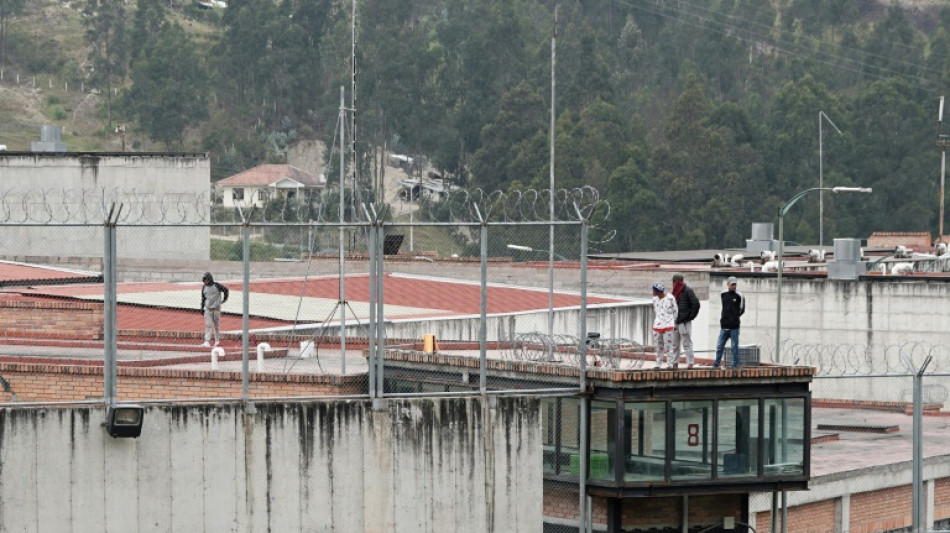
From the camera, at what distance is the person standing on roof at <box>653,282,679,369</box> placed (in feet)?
70.3

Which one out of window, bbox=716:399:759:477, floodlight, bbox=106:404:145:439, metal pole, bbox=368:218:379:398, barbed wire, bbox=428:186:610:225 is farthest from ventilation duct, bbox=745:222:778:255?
floodlight, bbox=106:404:145:439

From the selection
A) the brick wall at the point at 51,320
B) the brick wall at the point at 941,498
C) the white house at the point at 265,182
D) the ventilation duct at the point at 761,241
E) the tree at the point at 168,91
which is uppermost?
the tree at the point at 168,91

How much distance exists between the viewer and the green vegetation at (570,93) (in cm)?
10081

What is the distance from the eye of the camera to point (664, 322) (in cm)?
2142

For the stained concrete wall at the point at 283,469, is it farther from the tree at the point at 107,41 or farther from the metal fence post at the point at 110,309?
the tree at the point at 107,41

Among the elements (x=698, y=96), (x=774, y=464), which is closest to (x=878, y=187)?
(x=698, y=96)

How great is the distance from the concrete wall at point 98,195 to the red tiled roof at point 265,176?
51.7 m

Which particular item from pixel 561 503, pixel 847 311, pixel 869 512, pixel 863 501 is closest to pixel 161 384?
pixel 561 503

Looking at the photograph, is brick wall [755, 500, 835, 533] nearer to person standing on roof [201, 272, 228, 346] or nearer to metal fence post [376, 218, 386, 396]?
metal fence post [376, 218, 386, 396]

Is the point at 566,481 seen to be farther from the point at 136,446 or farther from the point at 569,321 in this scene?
the point at 569,321

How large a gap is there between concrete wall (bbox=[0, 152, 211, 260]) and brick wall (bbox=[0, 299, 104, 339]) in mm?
23762

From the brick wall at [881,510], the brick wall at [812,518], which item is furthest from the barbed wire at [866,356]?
the brick wall at [812,518]

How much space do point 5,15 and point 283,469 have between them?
4744 inches

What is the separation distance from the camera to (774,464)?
22031 millimetres
